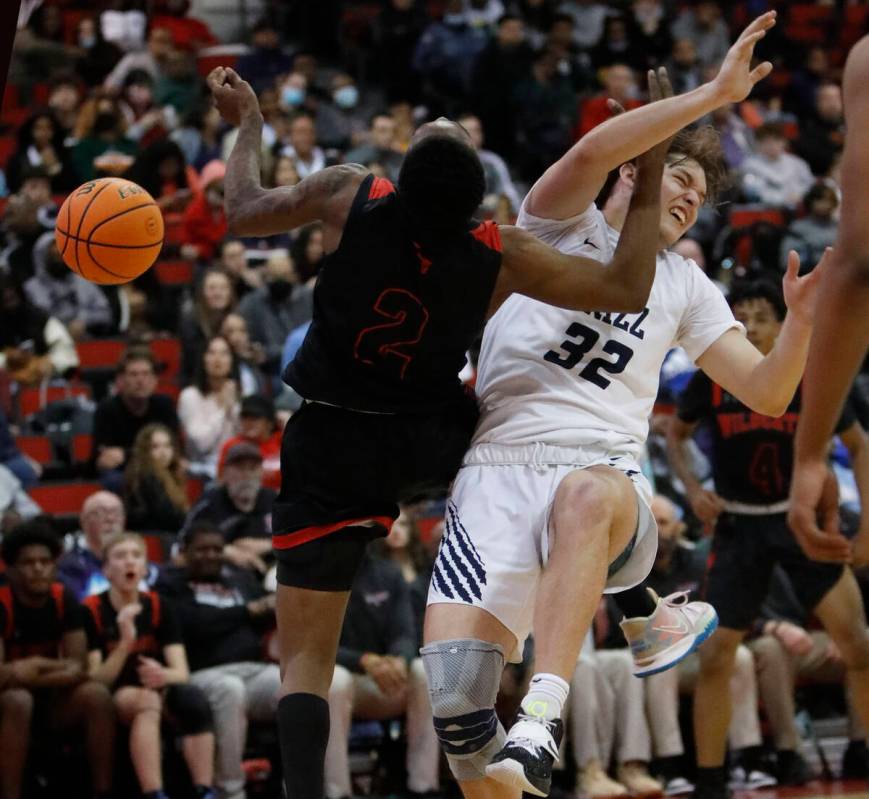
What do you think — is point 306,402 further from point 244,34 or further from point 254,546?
point 244,34

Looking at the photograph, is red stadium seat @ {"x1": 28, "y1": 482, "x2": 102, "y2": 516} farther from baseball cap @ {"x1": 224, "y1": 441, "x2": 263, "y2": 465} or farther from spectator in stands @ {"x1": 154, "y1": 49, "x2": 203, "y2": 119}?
spectator in stands @ {"x1": 154, "y1": 49, "x2": 203, "y2": 119}

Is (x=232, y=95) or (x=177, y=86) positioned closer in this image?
(x=232, y=95)

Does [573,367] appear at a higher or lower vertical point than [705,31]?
lower

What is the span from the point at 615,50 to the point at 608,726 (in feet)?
37.6

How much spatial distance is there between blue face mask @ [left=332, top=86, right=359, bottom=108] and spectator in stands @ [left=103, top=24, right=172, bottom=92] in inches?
73.7

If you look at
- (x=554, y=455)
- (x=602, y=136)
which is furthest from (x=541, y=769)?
(x=602, y=136)

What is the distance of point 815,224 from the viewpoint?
14617 millimetres

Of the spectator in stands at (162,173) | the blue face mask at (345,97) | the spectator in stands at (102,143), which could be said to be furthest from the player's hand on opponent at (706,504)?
the blue face mask at (345,97)

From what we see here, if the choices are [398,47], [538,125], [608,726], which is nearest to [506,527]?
[608,726]

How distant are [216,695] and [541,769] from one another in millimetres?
4433

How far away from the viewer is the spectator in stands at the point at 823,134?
17.3 m

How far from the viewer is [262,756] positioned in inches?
363

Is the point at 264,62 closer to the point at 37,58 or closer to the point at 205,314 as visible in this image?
the point at 37,58

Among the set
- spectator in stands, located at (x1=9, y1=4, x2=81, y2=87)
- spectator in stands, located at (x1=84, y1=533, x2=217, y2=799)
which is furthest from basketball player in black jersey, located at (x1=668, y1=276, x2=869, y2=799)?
spectator in stands, located at (x1=9, y1=4, x2=81, y2=87)
